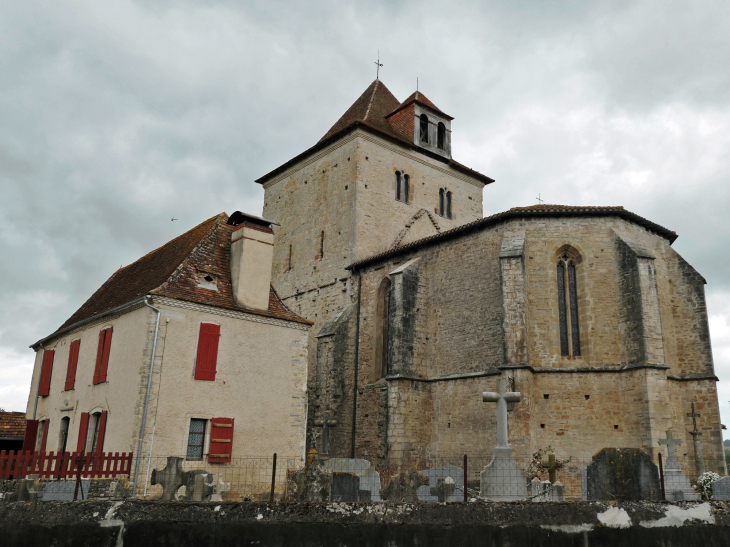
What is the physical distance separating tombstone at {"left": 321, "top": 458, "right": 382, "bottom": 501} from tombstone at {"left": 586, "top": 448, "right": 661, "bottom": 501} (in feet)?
12.4

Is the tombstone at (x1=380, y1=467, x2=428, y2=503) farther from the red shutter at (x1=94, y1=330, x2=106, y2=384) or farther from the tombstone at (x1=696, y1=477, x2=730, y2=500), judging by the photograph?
the red shutter at (x1=94, y1=330, x2=106, y2=384)

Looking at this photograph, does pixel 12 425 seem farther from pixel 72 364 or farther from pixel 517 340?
pixel 517 340

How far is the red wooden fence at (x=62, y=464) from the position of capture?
10.4m

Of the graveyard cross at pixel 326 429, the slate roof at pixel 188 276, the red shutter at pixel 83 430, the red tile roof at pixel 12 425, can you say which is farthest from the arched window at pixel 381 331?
the red tile roof at pixel 12 425

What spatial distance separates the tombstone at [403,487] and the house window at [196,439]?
5.17 meters

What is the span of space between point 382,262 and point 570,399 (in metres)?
8.60

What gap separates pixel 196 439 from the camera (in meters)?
14.4

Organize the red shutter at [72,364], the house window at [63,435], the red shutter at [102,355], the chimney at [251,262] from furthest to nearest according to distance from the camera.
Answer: the red shutter at [72,364], the house window at [63,435], the chimney at [251,262], the red shutter at [102,355]

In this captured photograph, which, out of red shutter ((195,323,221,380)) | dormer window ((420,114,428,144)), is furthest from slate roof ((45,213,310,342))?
dormer window ((420,114,428,144))

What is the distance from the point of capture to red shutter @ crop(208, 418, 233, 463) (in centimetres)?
1431

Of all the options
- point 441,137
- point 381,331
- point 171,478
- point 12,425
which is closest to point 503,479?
point 171,478

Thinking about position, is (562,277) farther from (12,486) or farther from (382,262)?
(12,486)

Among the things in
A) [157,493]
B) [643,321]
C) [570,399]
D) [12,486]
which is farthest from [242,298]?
[643,321]

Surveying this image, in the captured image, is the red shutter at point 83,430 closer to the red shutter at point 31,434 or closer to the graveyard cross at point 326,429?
the red shutter at point 31,434
